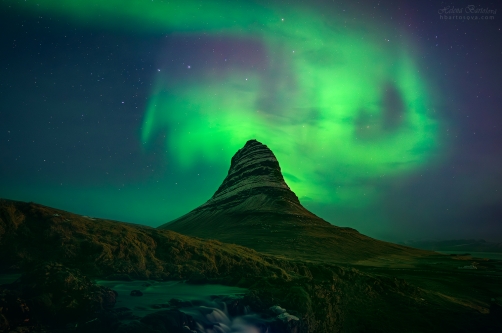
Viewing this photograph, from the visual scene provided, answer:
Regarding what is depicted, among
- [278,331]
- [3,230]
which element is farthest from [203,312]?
[3,230]

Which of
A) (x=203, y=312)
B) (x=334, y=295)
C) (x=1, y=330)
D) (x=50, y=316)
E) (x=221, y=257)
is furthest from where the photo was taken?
(x=221, y=257)

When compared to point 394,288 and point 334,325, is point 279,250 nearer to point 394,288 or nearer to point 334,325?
point 394,288

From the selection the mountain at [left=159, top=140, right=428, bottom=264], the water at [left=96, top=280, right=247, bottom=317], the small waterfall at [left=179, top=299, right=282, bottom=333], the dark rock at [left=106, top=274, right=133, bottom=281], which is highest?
the mountain at [left=159, top=140, right=428, bottom=264]

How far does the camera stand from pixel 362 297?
44875 mm

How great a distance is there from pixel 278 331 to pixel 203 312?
259 inches

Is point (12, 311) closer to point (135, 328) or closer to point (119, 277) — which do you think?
point (135, 328)

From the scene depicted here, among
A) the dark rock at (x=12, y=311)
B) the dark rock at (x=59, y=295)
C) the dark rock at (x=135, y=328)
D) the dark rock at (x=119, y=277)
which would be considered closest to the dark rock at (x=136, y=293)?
the dark rock at (x=59, y=295)

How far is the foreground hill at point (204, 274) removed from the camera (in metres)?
35.2

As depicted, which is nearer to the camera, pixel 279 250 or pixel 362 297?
pixel 362 297

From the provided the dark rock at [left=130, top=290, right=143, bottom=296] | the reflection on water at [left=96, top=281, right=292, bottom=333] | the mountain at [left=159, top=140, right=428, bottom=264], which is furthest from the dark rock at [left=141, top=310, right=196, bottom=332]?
the mountain at [left=159, top=140, right=428, bottom=264]

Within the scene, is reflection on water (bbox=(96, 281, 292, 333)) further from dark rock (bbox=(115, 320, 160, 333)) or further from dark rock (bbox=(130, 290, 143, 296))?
dark rock (bbox=(115, 320, 160, 333))

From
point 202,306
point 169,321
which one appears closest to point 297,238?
point 202,306

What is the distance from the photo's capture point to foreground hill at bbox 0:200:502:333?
1384 inches

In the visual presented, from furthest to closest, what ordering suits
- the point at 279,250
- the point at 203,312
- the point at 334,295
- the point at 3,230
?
the point at 279,250
the point at 334,295
the point at 3,230
the point at 203,312
